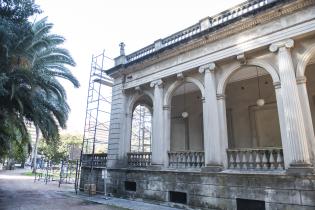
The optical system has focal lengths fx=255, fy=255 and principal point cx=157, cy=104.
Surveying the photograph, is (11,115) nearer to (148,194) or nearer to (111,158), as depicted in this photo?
(111,158)

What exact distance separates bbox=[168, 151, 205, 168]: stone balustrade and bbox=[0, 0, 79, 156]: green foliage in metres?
5.85

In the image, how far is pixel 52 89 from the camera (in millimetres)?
11336

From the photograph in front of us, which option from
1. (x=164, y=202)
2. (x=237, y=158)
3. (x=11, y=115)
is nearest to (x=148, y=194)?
(x=164, y=202)

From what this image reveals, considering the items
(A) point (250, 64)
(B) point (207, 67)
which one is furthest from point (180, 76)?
(A) point (250, 64)

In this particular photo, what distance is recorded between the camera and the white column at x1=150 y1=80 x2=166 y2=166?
11.4m

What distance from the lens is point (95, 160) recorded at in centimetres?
1486

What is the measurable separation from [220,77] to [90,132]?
971 cm

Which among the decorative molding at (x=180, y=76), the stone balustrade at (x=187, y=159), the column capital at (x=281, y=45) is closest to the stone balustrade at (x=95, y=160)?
the stone balustrade at (x=187, y=159)

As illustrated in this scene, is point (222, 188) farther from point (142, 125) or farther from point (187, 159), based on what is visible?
→ point (142, 125)

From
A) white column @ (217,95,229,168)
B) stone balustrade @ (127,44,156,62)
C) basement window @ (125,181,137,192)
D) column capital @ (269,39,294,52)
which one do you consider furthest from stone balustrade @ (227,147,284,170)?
stone balustrade @ (127,44,156,62)

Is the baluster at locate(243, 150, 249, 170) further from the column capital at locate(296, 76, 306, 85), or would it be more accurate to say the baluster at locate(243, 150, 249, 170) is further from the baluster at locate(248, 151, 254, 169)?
the column capital at locate(296, 76, 306, 85)

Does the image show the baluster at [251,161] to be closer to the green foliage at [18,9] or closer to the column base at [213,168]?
the column base at [213,168]

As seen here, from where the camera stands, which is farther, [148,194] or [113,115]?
[113,115]

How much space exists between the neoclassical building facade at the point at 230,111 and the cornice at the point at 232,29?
0.04 meters
